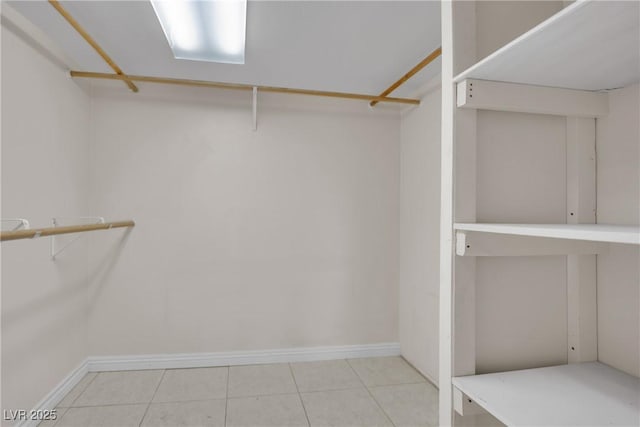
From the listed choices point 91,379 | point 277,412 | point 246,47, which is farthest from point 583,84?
point 91,379

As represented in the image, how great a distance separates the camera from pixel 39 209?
1.91 m

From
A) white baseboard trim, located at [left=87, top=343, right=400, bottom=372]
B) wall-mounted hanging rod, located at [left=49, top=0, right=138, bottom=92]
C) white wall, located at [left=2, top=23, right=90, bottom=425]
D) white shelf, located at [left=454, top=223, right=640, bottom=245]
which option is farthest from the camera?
white baseboard trim, located at [left=87, top=343, right=400, bottom=372]

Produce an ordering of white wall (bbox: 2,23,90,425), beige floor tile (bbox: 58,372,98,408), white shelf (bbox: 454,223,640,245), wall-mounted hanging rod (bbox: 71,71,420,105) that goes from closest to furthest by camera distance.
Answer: white shelf (bbox: 454,223,640,245), white wall (bbox: 2,23,90,425), beige floor tile (bbox: 58,372,98,408), wall-mounted hanging rod (bbox: 71,71,420,105)

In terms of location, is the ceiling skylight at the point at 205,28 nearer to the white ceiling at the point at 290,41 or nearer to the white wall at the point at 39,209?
the white ceiling at the point at 290,41

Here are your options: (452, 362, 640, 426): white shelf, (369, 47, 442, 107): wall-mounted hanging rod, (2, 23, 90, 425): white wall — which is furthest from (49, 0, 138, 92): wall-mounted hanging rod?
(452, 362, 640, 426): white shelf

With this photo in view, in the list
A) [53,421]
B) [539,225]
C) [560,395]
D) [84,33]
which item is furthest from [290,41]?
[53,421]

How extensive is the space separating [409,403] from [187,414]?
1389 millimetres

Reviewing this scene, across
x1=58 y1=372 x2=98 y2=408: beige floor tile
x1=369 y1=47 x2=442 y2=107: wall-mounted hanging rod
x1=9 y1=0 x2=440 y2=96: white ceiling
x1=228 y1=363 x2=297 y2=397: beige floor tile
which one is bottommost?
x1=228 y1=363 x2=297 y2=397: beige floor tile

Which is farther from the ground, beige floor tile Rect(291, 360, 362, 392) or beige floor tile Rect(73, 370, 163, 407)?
beige floor tile Rect(73, 370, 163, 407)

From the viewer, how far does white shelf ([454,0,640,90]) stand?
2.12 feet

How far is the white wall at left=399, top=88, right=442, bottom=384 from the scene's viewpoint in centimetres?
238

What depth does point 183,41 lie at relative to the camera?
6.16ft

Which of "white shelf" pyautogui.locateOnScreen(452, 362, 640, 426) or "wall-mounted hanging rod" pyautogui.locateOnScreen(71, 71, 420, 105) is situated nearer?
"white shelf" pyautogui.locateOnScreen(452, 362, 640, 426)

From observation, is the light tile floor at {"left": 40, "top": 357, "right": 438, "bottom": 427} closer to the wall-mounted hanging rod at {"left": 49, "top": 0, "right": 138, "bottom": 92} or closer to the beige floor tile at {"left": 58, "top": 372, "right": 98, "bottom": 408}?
the beige floor tile at {"left": 58, "top": 372, "right": 98, "bottom": 408}
